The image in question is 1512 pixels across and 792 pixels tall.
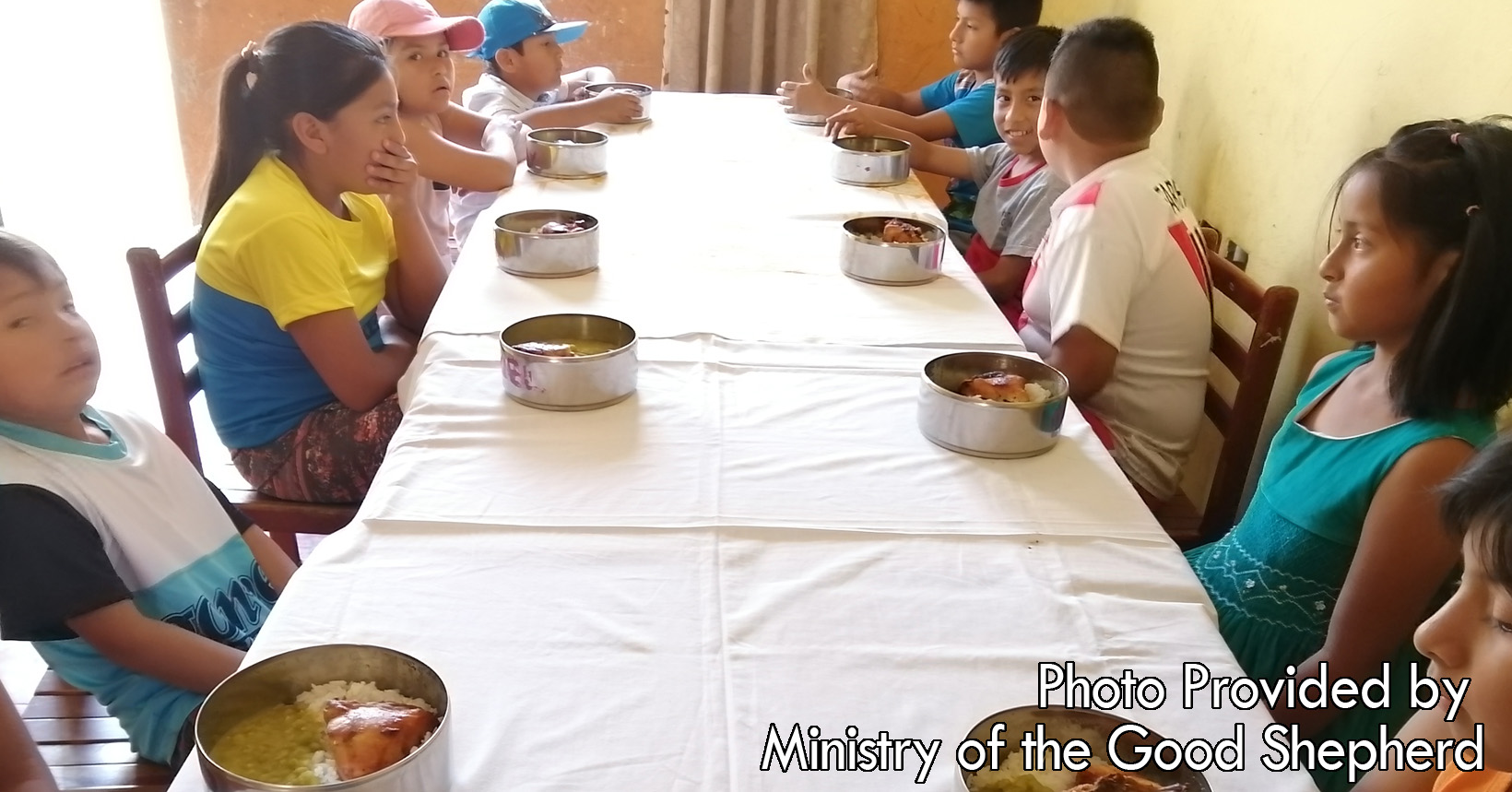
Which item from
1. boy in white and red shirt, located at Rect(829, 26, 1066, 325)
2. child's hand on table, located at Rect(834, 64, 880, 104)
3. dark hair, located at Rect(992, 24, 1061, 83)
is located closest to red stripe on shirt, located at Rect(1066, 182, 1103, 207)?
boy in white and red shirt, located at Rect(829, 26, 1066, 325)

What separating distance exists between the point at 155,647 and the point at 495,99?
1.84m

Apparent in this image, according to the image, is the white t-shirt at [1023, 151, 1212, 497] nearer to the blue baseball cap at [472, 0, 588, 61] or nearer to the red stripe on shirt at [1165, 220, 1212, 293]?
the red stripe on shirt at [1165, 220, 1212, 293]

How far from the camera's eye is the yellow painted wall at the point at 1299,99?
1352mm

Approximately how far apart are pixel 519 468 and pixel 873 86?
7.57ft

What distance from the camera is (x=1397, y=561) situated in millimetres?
1087

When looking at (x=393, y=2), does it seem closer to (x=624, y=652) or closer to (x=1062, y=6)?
(x=624, y=652)

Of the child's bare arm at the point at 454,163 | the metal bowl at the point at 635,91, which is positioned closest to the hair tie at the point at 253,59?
the child's bare arm at the point at 454,163

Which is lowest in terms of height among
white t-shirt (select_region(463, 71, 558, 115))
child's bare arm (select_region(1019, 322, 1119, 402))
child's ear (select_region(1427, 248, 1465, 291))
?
child's bare arm (select_region(1019, 322, 1119, 402))

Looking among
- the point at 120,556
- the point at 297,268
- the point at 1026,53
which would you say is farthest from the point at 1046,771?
the point at 1026,53

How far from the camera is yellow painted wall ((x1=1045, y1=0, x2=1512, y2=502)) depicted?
1.35 meters

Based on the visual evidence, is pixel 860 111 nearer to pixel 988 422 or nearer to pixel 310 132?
pixel 310 132

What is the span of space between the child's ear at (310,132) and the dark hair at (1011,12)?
1.73 m

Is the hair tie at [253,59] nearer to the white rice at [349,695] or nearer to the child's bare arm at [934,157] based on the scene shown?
the white rice at [349,695]

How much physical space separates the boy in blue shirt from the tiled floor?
246 cm
